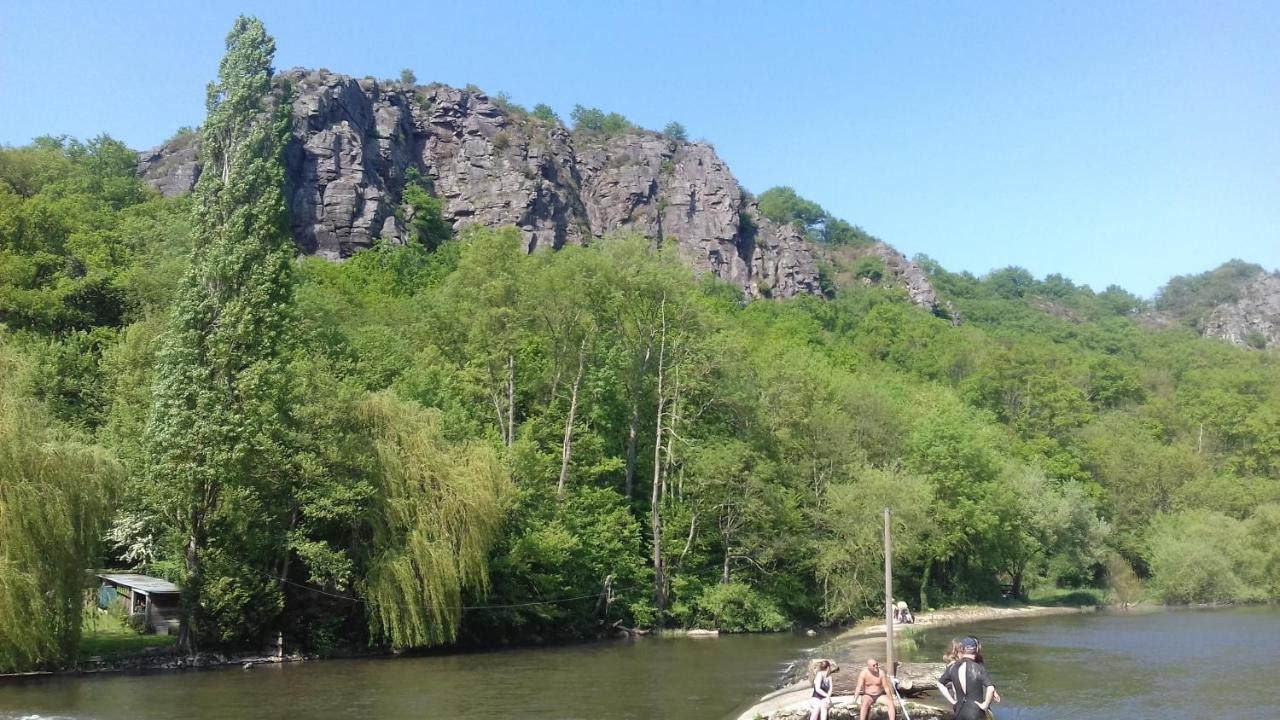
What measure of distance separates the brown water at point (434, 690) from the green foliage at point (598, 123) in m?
139

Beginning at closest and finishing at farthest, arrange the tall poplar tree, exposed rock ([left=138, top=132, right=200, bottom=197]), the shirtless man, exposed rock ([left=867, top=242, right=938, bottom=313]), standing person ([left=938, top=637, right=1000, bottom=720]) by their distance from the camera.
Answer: standing person ([left=938, top=637, right=1000, bottom=720]) → the shirtless man → the tall poplar tree → exposed rock ([left=138, top=132, right=200, bottom=197]) → exposed rock ([left=867, top=242, right=938, bottom=313])

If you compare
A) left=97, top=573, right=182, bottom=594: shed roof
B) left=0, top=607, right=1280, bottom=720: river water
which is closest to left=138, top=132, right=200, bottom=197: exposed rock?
left=97, top=573, right=182, bottom=594: shed roof

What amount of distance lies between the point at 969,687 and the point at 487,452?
27464 millimetres

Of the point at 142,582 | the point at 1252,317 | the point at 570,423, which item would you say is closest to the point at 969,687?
the point at 142,582

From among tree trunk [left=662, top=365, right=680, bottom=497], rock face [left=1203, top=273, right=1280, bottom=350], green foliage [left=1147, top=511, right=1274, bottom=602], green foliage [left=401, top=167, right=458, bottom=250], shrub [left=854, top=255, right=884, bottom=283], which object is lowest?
green foliage [left=1147, top=511, right=1274, bottom=602]

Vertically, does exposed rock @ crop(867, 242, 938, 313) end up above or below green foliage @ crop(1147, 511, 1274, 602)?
above

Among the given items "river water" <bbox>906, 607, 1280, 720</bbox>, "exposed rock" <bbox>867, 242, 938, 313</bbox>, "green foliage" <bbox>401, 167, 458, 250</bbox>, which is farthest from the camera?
"exposed rock" <bbox>867, 242, 938, 313</bbox>

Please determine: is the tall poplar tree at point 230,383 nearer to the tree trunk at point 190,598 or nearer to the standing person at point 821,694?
the tree trunk at point 190,598

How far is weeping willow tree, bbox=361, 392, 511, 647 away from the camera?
3516 centimetres

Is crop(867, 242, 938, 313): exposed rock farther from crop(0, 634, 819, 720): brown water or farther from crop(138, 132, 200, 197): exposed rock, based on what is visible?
crop(0, 634, 819, 720): brown water

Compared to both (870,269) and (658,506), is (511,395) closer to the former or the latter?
(658,506)

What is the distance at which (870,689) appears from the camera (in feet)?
59.6

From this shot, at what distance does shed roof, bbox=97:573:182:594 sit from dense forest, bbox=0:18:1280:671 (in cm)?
77

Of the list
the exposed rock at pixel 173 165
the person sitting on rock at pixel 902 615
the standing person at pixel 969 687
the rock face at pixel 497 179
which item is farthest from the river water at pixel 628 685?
the exposed rock at pixel 173 165
